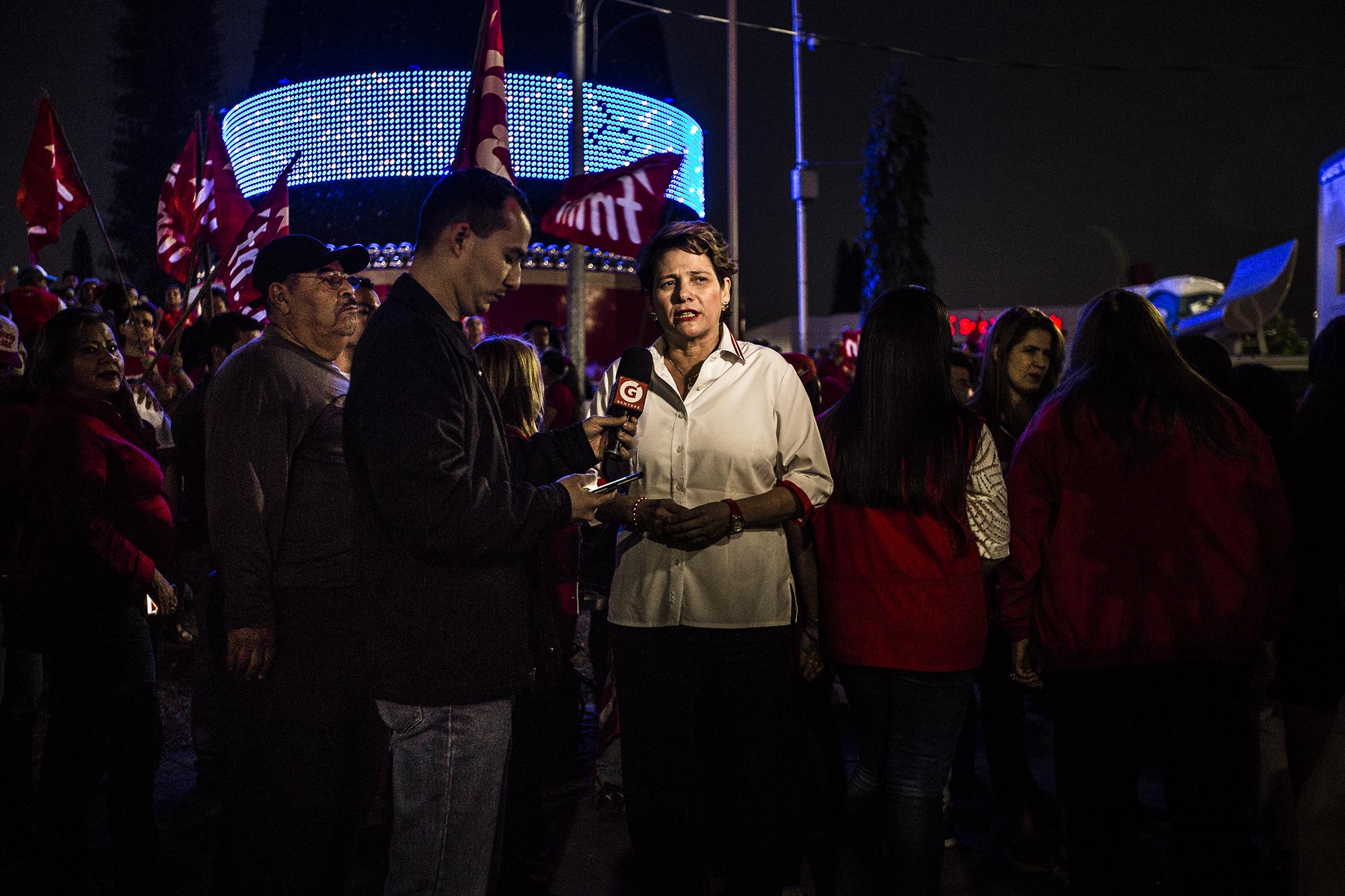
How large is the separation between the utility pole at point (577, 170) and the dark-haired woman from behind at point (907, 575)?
10089 mm

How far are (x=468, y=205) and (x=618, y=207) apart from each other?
25.6 feet

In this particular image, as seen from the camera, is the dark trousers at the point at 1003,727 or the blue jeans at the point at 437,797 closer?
the blue jeans at the point at 437,797

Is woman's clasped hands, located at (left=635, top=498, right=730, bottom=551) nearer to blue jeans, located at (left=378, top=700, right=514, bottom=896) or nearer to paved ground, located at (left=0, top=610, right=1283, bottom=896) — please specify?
blue jeans, located at (left=378, top=700, right=514, bottom=896)

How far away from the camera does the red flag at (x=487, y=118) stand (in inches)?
317

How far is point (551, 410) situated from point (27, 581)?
5260 millimetres

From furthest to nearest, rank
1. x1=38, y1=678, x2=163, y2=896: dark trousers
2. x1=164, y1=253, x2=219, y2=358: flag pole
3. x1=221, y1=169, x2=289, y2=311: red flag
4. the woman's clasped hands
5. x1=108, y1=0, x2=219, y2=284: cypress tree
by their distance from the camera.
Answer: x1=108, y1=0, x2=219, y2=284: cypress tree, x1=221, y1=169, x2=289, y2=311: red flag, x1=164, y1=253, x2=219, y2=358: flag pole, x1=38, y1=678, x2=163, y2=896: dark trousers, the woman's clasped hands

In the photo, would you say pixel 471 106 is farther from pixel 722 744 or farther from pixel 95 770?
pixel 722 744

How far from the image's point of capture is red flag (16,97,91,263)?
8820mm

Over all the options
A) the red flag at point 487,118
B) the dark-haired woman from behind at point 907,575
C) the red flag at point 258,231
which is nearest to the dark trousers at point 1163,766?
the dark-haired woman from behind at point 907,575

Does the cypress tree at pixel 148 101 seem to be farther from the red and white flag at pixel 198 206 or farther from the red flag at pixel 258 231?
the red flag at pixel 258 231

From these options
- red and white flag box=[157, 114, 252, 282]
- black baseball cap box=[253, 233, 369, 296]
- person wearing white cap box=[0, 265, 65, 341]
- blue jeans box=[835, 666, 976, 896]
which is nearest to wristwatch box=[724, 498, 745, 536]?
blue jeans box=[835, 666, 976, 896]

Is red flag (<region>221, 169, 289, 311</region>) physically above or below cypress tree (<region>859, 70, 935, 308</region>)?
below

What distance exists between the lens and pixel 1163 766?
3107mm

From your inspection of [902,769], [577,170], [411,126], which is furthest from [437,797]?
[411,126]
